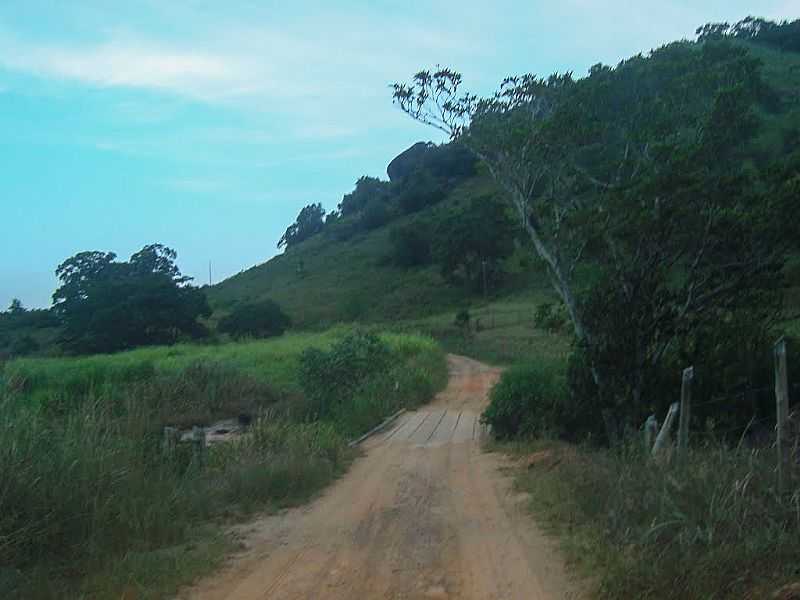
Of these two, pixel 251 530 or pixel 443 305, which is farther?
pixel 443 305

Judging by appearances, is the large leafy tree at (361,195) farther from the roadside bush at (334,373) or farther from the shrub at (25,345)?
the roadside bush at (334,373)

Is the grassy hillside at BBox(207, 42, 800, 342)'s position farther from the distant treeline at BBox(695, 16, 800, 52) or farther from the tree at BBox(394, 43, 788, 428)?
the tree at BBox(394, 43, 788, 428)

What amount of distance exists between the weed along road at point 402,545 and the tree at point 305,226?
11237cm

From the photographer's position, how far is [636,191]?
14445 millimetres

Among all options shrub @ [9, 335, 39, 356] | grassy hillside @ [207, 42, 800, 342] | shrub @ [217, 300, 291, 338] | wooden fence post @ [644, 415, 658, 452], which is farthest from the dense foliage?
wooden fence post @ [644, 415, 658, 452]

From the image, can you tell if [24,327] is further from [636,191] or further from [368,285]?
[636,191]

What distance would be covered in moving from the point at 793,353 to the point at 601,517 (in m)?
7.32

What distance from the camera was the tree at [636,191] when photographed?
14.6 metres

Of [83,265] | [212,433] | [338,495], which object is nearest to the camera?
[338,495]

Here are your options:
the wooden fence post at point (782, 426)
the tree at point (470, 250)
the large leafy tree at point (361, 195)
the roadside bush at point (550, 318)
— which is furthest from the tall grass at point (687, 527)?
the large leafy tree at point (361, 195)

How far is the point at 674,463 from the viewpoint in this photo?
8.84 m

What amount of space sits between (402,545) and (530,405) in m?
8.94

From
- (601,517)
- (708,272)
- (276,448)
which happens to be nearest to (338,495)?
(276,448)

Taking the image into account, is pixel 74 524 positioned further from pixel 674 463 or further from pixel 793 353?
pixel 793 353
